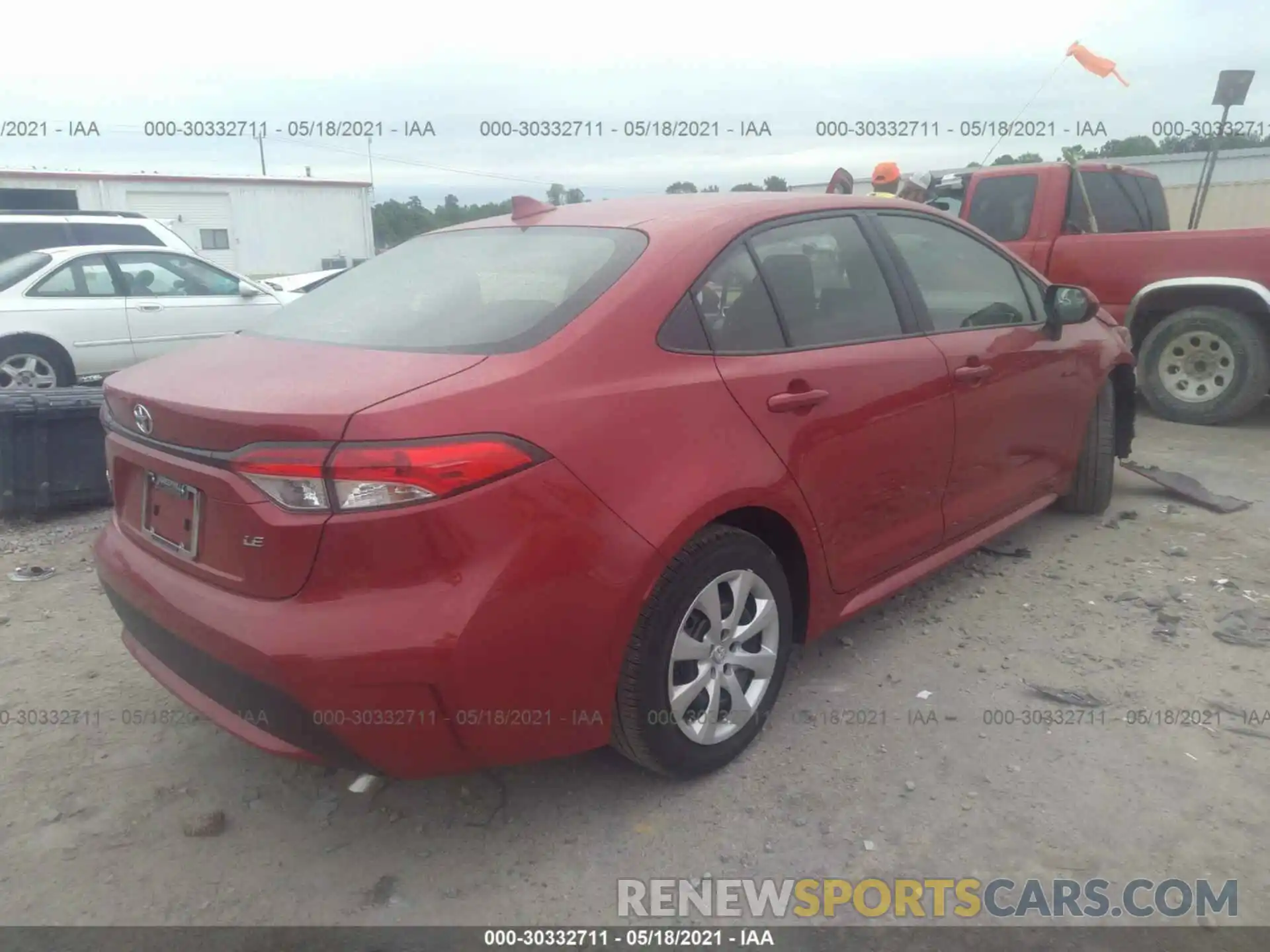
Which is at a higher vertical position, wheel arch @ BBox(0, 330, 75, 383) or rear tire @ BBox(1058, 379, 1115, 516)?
wheel arch @ BBox(0, 330, 75, 383)

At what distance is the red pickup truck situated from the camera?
6.56 meters

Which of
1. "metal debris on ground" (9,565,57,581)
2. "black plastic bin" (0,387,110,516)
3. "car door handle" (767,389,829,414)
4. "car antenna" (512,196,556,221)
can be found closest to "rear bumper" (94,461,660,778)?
"car door handle" (767,389,829,414)

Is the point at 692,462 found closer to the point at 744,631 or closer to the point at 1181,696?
the point at 744,631

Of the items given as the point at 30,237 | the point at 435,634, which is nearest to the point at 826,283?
the point at 435,634

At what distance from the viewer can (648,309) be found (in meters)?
2.51

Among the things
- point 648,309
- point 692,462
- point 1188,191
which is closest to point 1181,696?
point 692,462

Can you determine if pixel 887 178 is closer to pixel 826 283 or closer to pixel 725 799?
pixel 826 283

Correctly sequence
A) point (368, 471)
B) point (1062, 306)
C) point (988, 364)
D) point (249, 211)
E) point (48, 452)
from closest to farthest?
point (368, 471), point (988, 364), point (1062, 306), point (48, 452), point (249, 211)

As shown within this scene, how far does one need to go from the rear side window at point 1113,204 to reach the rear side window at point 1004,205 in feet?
0.98

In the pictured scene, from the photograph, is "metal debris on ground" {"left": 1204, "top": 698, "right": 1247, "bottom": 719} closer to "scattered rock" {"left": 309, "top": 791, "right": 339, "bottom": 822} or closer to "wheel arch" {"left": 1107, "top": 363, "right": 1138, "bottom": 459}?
"wheel arch" {"left": 1107, "top": 363, "right": 1138, "bottom": 459}

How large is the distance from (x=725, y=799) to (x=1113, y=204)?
6477 mm

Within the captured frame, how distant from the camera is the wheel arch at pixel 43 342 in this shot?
7785 mm

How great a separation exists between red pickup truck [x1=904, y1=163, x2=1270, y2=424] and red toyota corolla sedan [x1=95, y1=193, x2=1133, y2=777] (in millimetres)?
4242

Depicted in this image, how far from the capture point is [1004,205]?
7.34 meters
